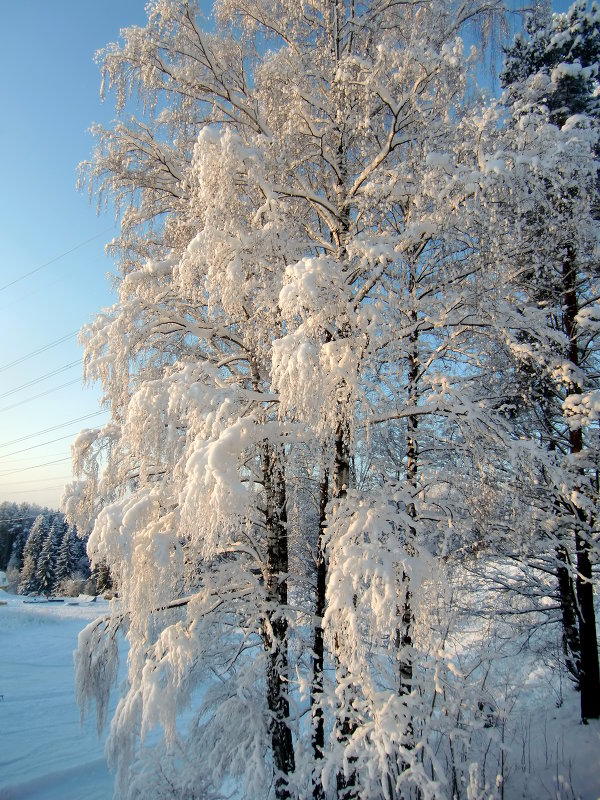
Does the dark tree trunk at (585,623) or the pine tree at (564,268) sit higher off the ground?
the pine tree at (564,268)

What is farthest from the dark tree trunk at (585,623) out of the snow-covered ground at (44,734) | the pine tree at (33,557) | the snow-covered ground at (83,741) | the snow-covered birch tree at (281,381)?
the pine tree at (33,557)

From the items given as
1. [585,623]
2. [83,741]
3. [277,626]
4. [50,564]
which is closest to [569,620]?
[585,623]

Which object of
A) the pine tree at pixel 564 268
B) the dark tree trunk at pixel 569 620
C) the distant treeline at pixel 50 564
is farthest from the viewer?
the distant treeline at pixel 50 564

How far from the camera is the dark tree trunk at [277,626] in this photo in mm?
4234

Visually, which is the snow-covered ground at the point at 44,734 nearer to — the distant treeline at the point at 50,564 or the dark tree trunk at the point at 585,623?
the dark tree trunk at the point at 585,623

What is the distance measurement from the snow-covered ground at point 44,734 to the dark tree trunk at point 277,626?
2.52 m

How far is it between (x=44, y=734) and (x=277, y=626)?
10.4 meters

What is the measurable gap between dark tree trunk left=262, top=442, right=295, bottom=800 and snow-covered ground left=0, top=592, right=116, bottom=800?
8.27 ft

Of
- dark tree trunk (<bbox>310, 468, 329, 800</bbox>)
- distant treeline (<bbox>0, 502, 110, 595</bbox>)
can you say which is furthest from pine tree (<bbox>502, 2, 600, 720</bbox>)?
distant treeline (<bbox>0, 502, 110, 595</bbox>)

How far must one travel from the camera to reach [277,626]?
4617 millimetres

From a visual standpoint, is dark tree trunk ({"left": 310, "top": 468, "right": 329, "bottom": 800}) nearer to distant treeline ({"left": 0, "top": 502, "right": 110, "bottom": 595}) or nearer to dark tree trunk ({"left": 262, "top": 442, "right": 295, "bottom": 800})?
dark tree trunk ({"left": 262, "top": 442, "right": 295, "bottom": 800})

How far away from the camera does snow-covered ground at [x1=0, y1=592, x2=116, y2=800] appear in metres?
8.16

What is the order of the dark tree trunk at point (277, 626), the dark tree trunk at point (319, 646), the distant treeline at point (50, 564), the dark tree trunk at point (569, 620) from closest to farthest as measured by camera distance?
the dark tree trunk at point (319, 646) → the dark tree trunk at point (277, 626) → the dark tree trunk at point (569, 620) → the distant treeline at point (50, 564)

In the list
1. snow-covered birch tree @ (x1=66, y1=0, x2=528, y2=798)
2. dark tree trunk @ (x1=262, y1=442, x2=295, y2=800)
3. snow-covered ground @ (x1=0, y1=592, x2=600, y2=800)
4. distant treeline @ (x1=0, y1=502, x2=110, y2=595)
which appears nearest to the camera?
snow-covered birch tree @ (x1=66, y1=0, x2=528, y2=798)
